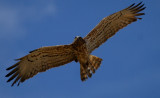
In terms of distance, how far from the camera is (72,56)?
1133cm

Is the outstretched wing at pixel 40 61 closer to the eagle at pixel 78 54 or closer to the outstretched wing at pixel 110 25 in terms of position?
the eagle at pixel 78 54

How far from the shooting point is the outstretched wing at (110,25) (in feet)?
37.3

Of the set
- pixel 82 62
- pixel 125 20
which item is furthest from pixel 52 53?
pixel 125 20

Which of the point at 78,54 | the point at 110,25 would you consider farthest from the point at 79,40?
the point at 110,25

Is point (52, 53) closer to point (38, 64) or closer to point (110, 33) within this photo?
point (38, 64)

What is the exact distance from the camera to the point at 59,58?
1129cm

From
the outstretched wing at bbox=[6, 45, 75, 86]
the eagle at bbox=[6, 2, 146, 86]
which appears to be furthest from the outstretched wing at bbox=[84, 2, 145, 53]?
the outstretched wing at bbox=[6, 45, 75, 86]

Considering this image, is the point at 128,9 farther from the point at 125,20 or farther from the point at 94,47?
the point at 94,47

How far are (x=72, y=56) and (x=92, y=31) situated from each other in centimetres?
113

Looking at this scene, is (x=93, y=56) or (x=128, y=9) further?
(x=128, y=9)

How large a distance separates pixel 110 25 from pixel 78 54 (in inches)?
64.7

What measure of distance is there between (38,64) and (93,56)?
6.29ft

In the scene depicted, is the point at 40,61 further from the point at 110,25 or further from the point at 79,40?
the point at 110,25

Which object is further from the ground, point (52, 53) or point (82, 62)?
point (52, 53)
